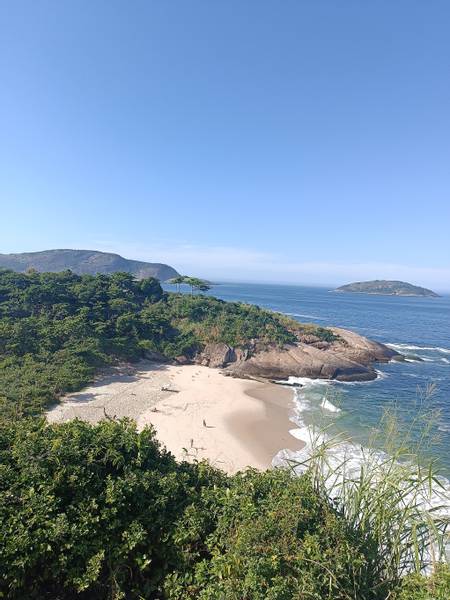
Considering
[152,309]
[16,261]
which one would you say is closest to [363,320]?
[152,309]

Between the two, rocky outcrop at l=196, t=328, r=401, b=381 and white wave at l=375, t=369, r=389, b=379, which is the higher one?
rocky outcrop at l=196, t=328, r=401, b=381

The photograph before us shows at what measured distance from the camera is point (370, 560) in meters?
4.78

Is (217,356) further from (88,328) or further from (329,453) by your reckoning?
(329,453)

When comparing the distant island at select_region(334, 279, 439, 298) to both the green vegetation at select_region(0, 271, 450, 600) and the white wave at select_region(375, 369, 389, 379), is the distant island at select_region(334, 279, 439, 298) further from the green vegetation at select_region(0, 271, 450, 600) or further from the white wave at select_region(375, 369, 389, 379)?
the green vegetation at select_region(0, 271, 450, 600)

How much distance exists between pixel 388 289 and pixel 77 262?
155320 millimetres

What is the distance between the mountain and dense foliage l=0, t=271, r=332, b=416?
333ft

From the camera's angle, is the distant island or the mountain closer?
the mountain

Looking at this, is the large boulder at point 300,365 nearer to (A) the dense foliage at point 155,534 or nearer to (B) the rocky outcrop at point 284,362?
(B) the rocky outcrop at point 284,362

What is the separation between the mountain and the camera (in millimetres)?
141250

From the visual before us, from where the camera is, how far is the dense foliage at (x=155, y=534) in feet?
14.5

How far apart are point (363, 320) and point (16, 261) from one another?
13770 centimetres

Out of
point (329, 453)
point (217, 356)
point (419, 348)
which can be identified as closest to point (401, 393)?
point (217, 356)

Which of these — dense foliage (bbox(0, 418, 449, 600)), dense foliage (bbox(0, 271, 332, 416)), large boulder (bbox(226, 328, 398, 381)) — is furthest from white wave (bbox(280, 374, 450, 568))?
dense foliage (bbox(0, 271, 332, 416))

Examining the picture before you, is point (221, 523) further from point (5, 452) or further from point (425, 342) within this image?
point (425, 342)
